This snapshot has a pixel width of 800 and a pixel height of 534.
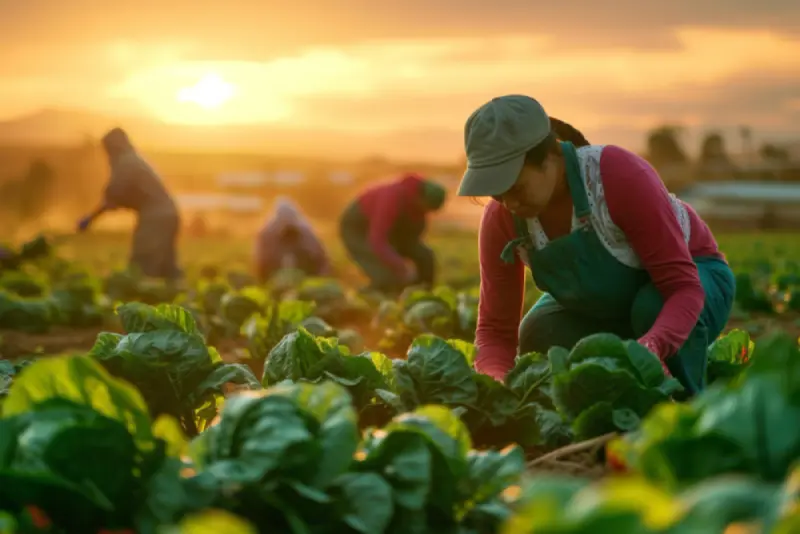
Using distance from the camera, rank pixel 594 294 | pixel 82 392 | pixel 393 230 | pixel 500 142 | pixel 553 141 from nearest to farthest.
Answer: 1. pixel 82 392
2. pixel 500 142
3. pixel 553 141
4. pixel 594 294
5. pixel 393 230

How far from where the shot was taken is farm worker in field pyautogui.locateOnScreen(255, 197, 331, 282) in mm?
11578

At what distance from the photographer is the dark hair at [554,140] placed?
10.5ft

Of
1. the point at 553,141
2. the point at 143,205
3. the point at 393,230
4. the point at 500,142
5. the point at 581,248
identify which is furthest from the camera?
the point at 143,205

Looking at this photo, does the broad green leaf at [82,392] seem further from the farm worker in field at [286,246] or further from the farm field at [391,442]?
the farm worker in field at [286,246]

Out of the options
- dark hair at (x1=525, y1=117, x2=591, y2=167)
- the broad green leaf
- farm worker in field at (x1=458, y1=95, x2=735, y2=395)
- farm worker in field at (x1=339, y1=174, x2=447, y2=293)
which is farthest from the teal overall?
farm worker in field at (x1=339, y1=174, x2=447, y2=293)

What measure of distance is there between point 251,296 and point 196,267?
8040mm

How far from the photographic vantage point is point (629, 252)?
356cm

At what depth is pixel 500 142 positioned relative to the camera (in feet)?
10.2

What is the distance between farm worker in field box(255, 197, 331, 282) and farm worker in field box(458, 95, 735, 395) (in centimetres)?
785

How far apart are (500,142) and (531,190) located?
0.20 meters

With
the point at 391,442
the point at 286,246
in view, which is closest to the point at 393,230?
the point at 286,246

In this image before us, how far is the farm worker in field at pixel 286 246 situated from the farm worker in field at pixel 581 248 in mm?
7848

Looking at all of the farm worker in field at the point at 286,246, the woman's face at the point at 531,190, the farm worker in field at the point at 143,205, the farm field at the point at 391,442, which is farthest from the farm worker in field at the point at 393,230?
the woman's face at the point at 531,190

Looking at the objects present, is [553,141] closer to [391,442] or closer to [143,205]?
[391,442]
